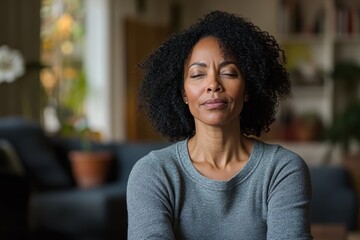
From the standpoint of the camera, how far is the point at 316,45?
9.34 m

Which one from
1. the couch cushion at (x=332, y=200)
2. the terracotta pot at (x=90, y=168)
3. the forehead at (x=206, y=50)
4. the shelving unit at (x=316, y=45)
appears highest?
the forehead at (x=206, y=50)

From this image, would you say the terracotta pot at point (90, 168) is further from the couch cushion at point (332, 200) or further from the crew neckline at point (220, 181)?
the crew neckline at point (220, 181)

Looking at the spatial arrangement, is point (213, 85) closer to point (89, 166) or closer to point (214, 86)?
point (214, 86)

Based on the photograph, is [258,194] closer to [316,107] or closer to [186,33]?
[186,33]

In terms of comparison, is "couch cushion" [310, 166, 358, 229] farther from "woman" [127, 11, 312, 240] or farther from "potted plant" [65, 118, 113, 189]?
"woman" [127, 11, 312, 240]

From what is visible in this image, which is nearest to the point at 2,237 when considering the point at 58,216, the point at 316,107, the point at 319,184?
the point at 58,216

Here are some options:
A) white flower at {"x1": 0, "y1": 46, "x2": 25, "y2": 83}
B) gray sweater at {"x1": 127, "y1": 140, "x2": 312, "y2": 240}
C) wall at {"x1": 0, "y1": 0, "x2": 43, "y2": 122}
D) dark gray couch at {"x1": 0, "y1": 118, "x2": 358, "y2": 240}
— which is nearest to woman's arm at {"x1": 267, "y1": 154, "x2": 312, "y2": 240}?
gray sweater at {"x1": 127, "y1": 140, "x2": 312, "y2": 240}

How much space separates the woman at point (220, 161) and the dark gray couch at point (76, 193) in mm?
2835

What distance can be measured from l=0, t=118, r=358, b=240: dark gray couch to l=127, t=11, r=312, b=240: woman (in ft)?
9.30

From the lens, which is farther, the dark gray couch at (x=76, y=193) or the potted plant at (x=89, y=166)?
the potted plant at (x=89, y=166)

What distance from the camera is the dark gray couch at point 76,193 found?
4.45 metres

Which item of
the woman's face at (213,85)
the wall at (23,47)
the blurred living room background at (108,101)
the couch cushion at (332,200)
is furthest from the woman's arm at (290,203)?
the wall at (23,47)

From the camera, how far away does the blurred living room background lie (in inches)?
178

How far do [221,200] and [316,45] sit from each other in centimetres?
831
